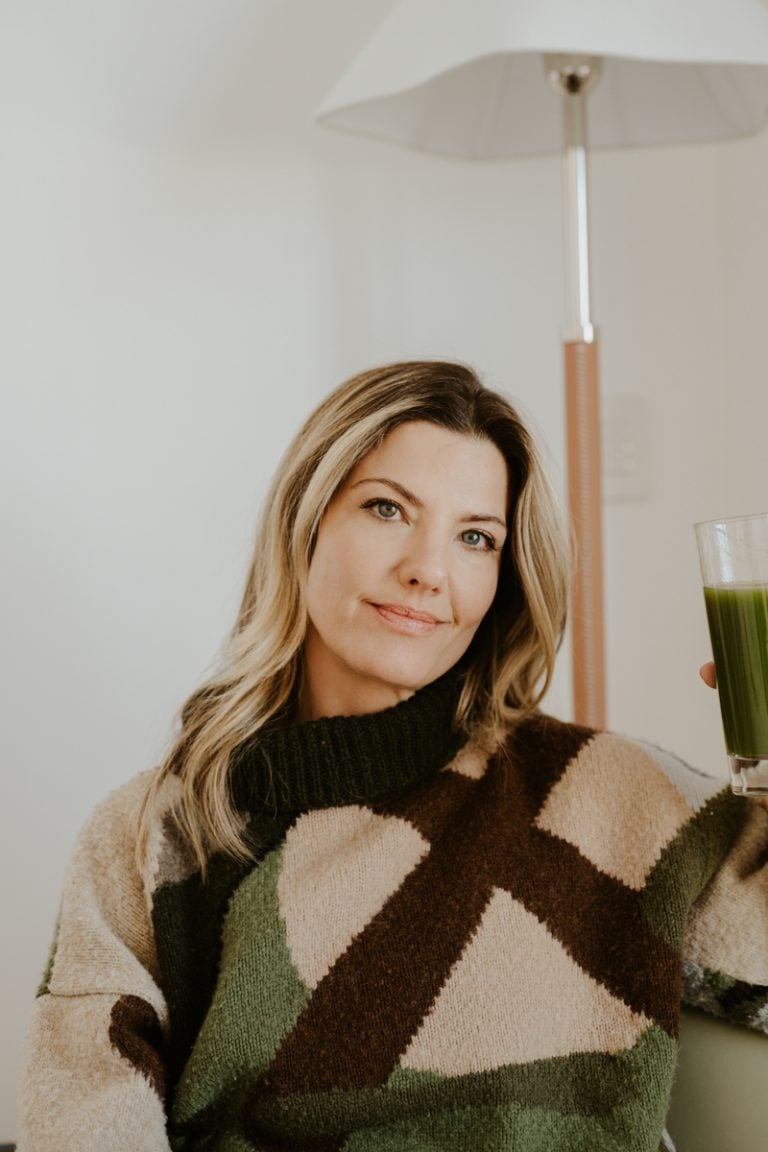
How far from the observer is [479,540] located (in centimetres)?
125

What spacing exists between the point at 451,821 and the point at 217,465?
73cm

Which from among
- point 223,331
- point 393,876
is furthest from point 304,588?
point 223,331

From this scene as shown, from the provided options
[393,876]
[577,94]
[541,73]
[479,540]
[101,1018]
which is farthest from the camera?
[541,73]

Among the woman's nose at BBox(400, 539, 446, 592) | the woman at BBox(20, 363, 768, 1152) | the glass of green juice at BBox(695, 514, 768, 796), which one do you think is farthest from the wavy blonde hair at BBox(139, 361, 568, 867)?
the glass of green juice at BBox(695, 514, 768, 796)

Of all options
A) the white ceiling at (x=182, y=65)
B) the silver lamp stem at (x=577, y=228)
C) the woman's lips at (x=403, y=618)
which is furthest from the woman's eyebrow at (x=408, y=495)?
the white ceiling at (x=182, y=65)

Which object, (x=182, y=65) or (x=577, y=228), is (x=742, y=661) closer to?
(x=577, y=228)

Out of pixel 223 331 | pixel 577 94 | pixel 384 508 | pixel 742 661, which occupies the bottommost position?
pixel 742 661

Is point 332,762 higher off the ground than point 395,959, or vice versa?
point 332,762

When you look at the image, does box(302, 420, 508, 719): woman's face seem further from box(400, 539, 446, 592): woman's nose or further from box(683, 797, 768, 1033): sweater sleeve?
box(683, 797, 768, 1033): sweater sleeve

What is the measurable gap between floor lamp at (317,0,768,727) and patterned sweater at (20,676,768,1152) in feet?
1.49

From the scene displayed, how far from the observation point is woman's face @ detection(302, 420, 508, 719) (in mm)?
1180

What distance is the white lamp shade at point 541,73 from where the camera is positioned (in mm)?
1320

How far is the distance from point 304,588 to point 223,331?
611 millimetres

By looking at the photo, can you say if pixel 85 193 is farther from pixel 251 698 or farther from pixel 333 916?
pixel 333 916
